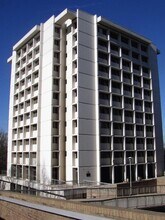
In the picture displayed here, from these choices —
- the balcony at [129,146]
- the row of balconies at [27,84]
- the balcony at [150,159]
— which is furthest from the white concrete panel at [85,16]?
the balcony at [150,159]

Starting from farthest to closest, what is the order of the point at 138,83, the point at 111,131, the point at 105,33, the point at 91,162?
the point at 138,83 < the point at 105,33 < the point at 111,131 < the point at 91,162

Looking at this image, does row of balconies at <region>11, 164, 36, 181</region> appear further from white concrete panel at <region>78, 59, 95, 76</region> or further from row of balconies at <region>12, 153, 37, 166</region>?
white concrete panel at <region>78, 59, 95, 76</region>

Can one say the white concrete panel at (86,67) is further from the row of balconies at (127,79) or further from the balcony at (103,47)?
the balcony at (103,47)

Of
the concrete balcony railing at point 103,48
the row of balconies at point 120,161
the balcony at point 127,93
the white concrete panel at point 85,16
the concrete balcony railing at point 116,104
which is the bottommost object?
the row of balconies at point 120,161

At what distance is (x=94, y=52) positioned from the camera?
4494 centimetres

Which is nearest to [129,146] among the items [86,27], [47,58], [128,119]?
[128,119]

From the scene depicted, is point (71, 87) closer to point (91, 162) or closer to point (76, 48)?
point (76, 48)

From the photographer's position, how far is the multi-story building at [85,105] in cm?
4222

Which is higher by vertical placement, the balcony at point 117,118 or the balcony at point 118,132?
the balcony at point 117,118

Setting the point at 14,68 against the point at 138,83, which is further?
the point at 14,68

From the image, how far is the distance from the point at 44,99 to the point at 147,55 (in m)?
22.1

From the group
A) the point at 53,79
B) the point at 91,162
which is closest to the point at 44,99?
the point at 53,79

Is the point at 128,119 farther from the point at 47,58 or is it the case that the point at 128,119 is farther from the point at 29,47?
the point at 29,47

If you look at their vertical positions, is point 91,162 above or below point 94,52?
below
